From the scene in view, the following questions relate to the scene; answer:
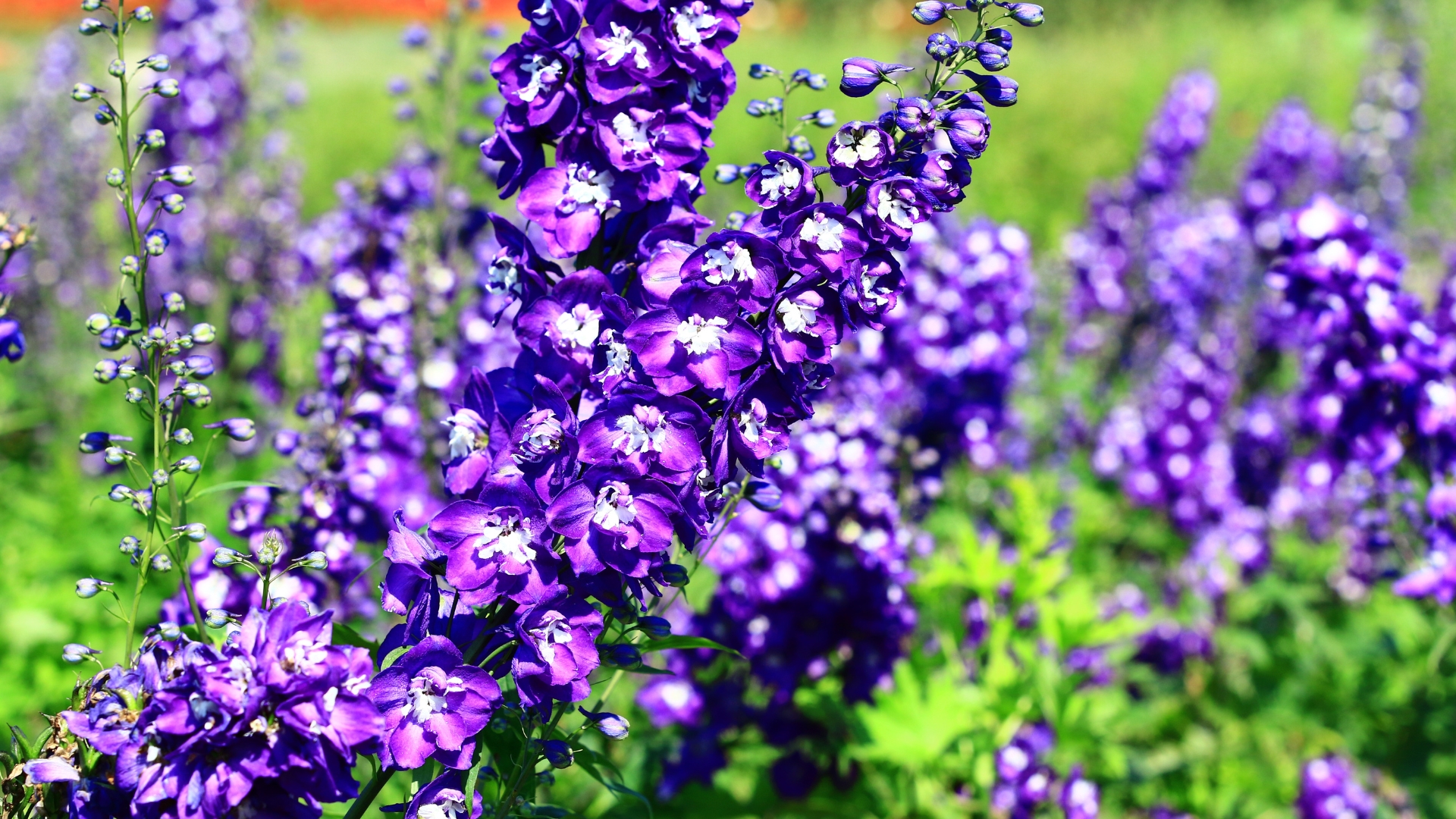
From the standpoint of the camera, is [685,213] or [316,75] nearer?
[685,213]

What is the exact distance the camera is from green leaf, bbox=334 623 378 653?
1895 mm

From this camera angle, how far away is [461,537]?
1.71 m

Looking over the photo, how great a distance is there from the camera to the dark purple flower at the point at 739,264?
66.2 inches

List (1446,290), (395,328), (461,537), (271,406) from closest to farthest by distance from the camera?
1. (461,537)
2. (395,328)
3. (1446,290)
4. (271,406)

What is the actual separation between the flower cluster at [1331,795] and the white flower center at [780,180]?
3364 mm

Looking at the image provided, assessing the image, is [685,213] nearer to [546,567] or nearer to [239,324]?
[546,567]

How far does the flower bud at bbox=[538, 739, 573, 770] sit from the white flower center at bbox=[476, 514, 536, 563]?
377mm

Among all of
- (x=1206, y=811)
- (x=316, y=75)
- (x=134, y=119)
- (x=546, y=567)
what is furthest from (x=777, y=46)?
(x=546, y=567)

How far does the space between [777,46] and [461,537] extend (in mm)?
26710

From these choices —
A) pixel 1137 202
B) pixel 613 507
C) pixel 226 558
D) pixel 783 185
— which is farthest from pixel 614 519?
pixel 1137 202

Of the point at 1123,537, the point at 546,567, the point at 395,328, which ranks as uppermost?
the point at 546,567

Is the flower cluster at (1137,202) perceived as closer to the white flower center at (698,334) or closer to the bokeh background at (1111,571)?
the bokeh background at (1111,571)

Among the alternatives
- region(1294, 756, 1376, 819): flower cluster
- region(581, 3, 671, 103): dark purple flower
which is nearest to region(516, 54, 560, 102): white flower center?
region(581, 3, 671, 103): dark purple flower

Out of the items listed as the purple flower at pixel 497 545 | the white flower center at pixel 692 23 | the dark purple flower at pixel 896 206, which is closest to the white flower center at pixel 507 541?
the purple flower at pixel 497 545
